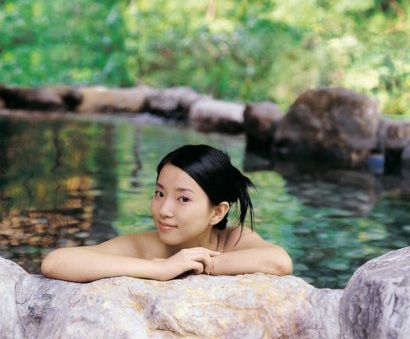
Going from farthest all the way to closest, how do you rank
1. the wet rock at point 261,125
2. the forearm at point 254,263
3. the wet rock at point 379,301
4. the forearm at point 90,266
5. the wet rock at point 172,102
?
the wet rock at point 172,102 → the wet rock at point 261,125 → the forearm at point 254,263 → the forearm at point 90,266 → the wet rock at point 379,301

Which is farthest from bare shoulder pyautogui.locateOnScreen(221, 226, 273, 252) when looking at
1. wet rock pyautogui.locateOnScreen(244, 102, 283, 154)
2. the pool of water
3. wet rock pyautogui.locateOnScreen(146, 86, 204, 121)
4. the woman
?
wet rock pyautogui.locateOnScreen(146, 86, 204, 121)

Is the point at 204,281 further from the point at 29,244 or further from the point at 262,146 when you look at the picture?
the point at 262,146

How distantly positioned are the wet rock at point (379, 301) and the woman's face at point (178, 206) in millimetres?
619

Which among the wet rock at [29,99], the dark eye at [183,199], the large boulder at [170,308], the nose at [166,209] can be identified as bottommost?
the wet rock at [29,99]

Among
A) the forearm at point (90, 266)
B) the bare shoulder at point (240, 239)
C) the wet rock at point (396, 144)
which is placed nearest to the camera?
the forearm at point (90, 266)

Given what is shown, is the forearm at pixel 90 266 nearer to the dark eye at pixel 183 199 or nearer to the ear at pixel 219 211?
the dark eye at pixel 183 199

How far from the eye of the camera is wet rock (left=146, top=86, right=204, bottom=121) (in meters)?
15.5

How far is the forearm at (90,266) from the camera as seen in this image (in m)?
2.42

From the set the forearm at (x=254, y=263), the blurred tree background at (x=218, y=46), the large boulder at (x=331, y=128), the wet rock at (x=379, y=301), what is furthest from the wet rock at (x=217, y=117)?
the wet rock at (x=379, y=301)

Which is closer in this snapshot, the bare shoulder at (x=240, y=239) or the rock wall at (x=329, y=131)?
the bare shoulder at (x=240, y=239)

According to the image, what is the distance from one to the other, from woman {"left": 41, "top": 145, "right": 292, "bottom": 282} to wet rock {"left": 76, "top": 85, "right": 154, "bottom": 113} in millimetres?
14015

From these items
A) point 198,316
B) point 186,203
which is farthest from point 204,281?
point 186,203

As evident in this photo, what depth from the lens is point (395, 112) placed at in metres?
14.7

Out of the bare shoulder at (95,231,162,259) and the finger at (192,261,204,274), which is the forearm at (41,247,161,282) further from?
the bare shoulder at (95,231,162,259)
